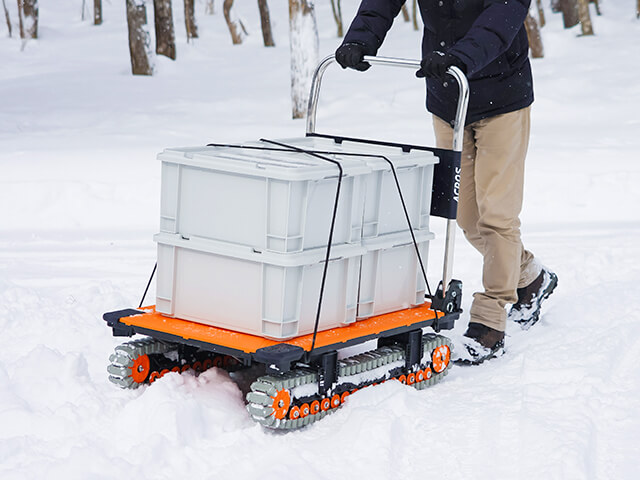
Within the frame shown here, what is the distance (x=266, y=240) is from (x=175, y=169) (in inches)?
19.9

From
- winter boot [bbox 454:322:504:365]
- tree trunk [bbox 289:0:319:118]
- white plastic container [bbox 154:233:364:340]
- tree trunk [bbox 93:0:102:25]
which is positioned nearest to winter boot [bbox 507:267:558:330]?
winter boot [bbox 454:322:504:365]

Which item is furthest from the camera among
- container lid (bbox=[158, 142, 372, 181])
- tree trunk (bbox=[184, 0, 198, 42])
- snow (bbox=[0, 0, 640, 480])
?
tree trunk (bbox=[184, 0, 198, 42])

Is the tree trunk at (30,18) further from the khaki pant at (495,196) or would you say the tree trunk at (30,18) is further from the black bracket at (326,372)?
the black bracket at (326,372)

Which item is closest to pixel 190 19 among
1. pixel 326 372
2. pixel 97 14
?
pixel 97 14

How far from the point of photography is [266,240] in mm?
3428

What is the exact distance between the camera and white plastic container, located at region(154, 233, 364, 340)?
11.3 ft

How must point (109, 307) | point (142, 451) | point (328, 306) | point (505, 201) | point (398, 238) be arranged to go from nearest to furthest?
point (142, 451) < point (328, 306) < point (398, 238) < point (505, 201) < point (109, 307)

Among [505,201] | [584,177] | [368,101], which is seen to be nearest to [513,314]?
[505,201]

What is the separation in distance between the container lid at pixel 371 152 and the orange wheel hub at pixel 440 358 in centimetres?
81

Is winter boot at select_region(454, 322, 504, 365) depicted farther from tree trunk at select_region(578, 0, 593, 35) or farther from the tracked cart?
tree trunk at select_region(578, 0, 593, 35)

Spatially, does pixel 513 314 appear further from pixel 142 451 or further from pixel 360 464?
pixel 142 451

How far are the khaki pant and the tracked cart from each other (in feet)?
1.23

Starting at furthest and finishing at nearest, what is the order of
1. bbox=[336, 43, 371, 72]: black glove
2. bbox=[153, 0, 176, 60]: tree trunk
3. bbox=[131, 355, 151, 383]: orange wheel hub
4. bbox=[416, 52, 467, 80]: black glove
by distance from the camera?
bbox=[153, 0, 176, 60]: tree trunk
bbox=[336, 43, 371, 72]: black glove
bbox=[416, 52, 467, 80]: black glove
bbox=[131, 355, 151, 383]: orange wheel hub

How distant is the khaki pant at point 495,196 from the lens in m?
4.36
